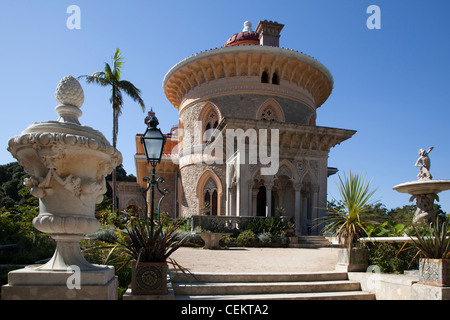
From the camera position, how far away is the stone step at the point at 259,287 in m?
6.19

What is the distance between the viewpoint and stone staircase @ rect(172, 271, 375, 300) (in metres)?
6.16

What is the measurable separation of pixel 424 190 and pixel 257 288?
5.09 m

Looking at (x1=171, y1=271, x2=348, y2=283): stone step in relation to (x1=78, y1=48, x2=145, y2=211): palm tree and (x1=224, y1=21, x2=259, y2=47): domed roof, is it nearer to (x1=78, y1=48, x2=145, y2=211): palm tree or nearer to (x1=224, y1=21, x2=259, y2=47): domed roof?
(x1=78, y1=48, x2=145, y2=211): palm tree

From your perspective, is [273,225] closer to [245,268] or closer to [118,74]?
[245,268]

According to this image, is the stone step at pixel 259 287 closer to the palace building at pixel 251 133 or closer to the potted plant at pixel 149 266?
the potted plant at pixel 149 266

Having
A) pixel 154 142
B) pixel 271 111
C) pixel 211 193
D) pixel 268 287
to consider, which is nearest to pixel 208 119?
pixel 271 111

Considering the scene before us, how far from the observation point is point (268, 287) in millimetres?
6512

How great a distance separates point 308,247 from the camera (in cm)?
1475

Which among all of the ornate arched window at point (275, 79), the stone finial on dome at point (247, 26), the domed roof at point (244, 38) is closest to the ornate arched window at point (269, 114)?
the ornate arched window at point (275, 79)

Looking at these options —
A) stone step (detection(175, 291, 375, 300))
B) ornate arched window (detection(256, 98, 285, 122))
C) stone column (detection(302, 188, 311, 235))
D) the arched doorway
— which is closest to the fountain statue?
stone step (detection(175, 291, 375, 300))

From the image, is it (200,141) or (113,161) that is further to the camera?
(200,141)

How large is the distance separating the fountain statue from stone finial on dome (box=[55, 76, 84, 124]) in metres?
7.74
